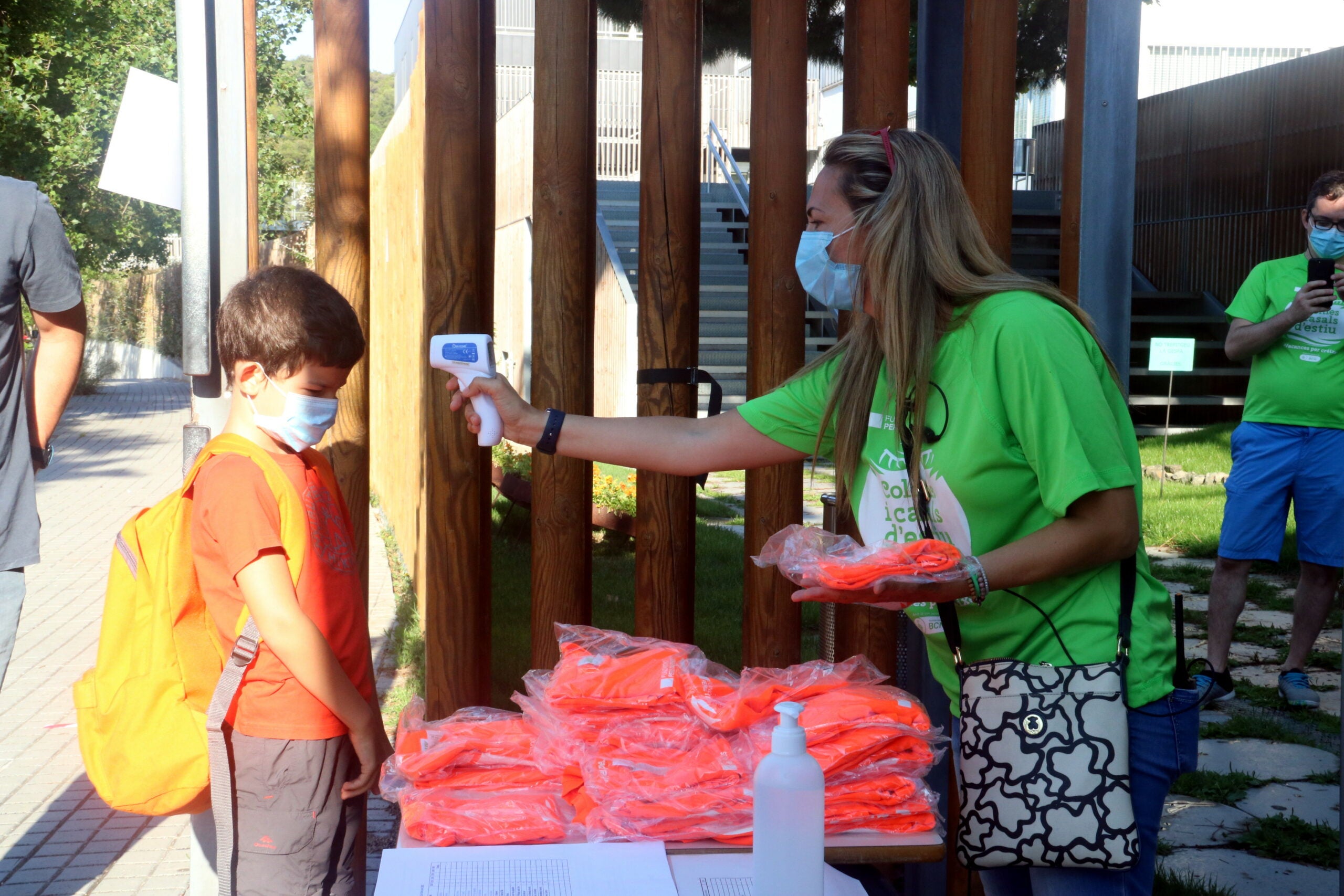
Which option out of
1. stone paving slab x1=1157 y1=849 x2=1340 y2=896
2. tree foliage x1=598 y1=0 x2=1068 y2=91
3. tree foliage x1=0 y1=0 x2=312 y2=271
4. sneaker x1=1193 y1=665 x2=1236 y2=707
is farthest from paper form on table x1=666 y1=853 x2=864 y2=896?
tree foliage x1=0 y1=0 x2=312 y2=271

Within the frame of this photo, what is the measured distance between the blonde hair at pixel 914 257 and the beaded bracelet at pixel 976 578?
0.67 feet

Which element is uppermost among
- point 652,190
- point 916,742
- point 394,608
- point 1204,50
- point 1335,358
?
point 1204,50

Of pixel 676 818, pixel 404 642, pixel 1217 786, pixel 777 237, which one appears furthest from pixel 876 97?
pixel 404 642

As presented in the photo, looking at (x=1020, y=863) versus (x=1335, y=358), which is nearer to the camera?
(x=1020, y=863)

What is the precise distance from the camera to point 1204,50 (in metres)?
28.8

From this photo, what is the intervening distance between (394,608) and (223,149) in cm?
478

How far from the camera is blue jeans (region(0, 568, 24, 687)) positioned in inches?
118

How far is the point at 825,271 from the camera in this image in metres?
2.35

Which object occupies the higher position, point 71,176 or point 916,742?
point 71,176

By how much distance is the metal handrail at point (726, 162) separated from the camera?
1922 centimetres

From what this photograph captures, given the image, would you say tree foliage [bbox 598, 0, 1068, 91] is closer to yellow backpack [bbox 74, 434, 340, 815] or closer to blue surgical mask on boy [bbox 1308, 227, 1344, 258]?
blue surgical mask on boy [bbox 1308, 227, 1344, 258]

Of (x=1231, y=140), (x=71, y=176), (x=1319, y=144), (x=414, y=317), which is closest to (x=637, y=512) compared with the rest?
(x=414, y=317)

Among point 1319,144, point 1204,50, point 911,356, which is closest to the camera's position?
→ point 911,356

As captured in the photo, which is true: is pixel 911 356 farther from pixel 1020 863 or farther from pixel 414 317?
pixel 414 317
